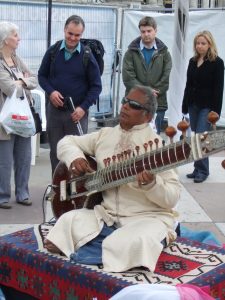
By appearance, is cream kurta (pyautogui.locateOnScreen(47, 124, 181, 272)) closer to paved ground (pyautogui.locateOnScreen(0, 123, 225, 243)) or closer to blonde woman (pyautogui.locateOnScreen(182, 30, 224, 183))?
paved ground (pyautogui.locateOnScreen(0, 123, 225, 243))

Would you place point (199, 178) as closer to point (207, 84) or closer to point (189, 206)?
point (189, 206)

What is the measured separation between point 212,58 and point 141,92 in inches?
122

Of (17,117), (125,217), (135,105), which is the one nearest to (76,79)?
(17,117)

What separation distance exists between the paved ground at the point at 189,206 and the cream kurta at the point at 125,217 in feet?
5.29

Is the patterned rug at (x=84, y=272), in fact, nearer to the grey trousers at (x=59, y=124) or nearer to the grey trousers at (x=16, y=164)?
the grey trousers at (x=16, y=164)

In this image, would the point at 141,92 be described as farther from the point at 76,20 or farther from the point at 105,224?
the point at 76,20

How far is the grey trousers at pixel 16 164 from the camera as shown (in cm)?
582

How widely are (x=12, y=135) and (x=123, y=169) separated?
240cm

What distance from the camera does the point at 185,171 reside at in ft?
24.7

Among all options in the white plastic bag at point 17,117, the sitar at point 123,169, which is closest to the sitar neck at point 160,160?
the sitar at point 123,169

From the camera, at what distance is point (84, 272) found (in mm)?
3461

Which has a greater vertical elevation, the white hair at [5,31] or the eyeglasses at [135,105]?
the white hair at [5,31]

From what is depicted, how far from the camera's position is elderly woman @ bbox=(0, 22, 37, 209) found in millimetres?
5668

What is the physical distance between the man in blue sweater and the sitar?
184 cm
